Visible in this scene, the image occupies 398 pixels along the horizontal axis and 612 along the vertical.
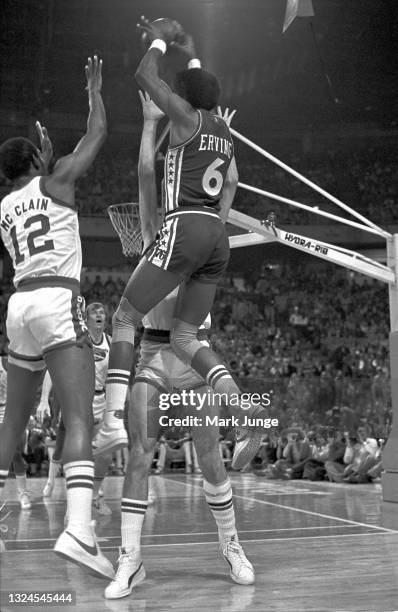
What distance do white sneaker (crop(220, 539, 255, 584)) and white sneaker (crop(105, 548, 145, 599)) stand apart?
52 centimetres

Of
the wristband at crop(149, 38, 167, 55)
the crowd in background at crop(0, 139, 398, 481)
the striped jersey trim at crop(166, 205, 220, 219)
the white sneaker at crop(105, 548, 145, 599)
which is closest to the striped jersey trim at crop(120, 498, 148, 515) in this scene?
the white sneaker at crop(105, 548, 145, 599)

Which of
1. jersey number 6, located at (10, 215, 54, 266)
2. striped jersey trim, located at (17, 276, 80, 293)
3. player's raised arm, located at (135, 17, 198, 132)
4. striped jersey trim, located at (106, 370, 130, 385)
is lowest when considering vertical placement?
striped jersey trim, located at (106, 370, 130, 385)

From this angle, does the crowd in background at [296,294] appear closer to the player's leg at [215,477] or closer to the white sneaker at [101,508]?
the white sneaker at [101,508]

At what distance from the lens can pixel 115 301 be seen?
23500 millimetres

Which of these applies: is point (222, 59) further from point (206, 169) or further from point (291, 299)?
point (206, 169)

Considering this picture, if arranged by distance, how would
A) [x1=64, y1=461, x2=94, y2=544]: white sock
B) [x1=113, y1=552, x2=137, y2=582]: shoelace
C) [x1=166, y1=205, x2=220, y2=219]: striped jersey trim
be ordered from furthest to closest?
[x1=166, y1=205, x2=220, y2=219]: striped jersey trim < [x1=113, y1=552, x2=137, y2=582]: shoelace < [x1=64, y1=461, x2=94, y2=544]: white sock

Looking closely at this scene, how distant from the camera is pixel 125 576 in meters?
4.13

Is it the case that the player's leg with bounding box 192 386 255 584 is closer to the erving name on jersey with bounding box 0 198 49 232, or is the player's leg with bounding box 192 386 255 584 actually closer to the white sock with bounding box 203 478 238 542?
the white sock with bounding box 203 478 238 542

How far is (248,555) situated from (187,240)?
2.34m

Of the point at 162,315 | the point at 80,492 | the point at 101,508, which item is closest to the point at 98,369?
the point at 101,508

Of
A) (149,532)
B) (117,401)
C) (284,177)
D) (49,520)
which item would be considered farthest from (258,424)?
(284,177)

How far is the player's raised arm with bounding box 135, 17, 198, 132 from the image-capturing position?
4.49 m

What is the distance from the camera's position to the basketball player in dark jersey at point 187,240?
175 inches

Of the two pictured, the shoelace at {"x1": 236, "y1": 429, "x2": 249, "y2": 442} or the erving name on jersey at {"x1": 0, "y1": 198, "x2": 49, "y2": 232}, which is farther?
the shoelace at {"x1": 236, "y1": 429, "x2": 249, "y2": 442}
